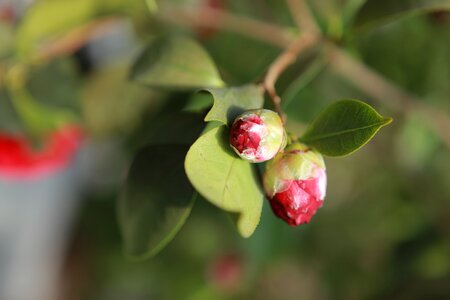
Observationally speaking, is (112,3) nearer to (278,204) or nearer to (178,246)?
(278,204)

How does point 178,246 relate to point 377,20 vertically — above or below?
below

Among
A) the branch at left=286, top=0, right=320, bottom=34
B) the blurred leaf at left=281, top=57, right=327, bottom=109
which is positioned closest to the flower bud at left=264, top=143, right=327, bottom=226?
the blurred leaf at left=281, top=57, right=327, bottom=109

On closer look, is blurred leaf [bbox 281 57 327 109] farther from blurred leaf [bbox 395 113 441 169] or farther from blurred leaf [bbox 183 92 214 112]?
blurred leaf [bbox 395 113 441 169]

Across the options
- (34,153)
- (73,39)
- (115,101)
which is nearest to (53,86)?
(73,39)

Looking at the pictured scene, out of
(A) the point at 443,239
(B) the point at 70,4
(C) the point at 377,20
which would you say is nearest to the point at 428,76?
(A) the point at 443,239

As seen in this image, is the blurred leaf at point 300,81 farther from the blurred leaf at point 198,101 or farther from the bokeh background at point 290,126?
the blurred leaf at point 198,101

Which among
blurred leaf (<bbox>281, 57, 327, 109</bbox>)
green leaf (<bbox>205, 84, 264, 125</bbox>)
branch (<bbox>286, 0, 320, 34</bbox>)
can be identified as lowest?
branch (<bbox>286, 0, 320, 34</bbox>)
